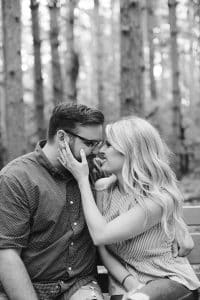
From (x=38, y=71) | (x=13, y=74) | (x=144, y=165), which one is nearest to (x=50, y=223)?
(x=144, y=165)

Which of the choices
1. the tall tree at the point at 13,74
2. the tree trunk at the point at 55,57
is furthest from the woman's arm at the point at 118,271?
the tree trunk at the point at 55,57

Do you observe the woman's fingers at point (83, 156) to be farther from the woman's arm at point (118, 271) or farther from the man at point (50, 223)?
the woman's arm at point (118, 271)

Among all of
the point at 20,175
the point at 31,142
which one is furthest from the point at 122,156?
the point at 31,142

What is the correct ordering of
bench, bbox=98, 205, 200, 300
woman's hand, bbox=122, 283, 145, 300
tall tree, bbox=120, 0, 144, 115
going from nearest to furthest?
woman's hand, bbox=122, 283, 145, 300
bench, bbox=98, 205, 200, 300
tall tree, bbox=120, 0, 144, 115

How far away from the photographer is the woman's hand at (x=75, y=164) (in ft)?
11.1

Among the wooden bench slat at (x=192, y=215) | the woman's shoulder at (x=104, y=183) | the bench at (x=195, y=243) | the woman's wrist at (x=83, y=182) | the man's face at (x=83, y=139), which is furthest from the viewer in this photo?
the wooden bench slat at (x=192, y=215)

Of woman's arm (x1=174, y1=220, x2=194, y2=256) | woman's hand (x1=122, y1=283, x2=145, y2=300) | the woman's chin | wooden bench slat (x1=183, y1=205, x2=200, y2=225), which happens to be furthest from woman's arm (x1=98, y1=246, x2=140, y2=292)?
Answer: wooden bench slat (x1=183, y1=205, x2=200, y2=225)

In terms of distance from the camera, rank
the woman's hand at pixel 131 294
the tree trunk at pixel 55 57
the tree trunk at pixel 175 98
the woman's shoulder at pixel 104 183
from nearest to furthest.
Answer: the woman's hand at pixel 131 294 < the woman's shoulder at pixel 104 183 < the tree trunk at pixel 55 57 < the tree trunk at pixel 175 98

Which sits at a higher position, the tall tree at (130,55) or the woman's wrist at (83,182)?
the tall tree at (130,55)

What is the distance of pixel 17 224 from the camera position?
129 inches

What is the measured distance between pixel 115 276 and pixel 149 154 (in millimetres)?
789

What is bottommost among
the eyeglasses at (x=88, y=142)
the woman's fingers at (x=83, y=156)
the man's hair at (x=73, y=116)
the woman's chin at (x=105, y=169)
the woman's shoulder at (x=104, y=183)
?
the woman's shoulder at (x=104, y=183)

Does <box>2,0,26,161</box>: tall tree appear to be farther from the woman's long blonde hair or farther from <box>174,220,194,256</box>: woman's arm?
<box>174,220,194,256</box>: woman's arm

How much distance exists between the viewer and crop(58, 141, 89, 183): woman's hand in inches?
133
